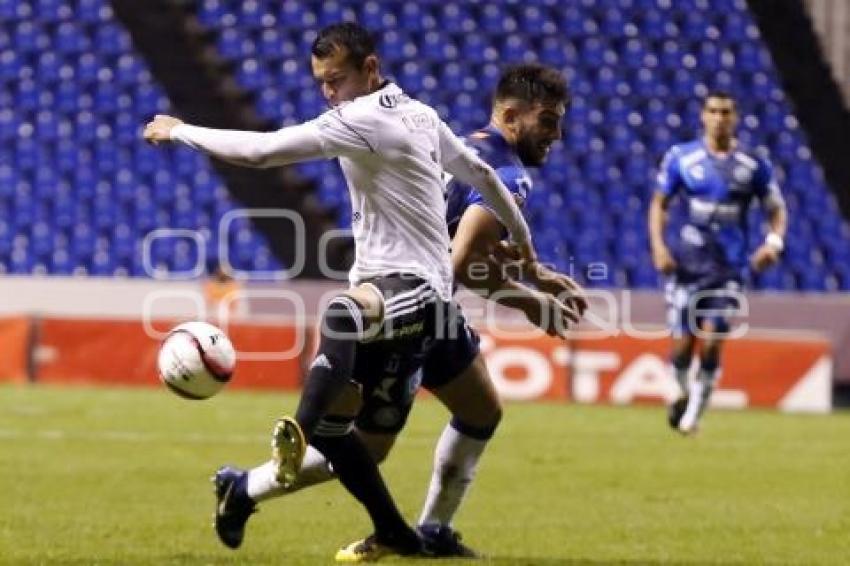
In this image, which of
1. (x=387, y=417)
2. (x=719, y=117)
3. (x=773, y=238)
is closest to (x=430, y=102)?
(x=719, y=117)

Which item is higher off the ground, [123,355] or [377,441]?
[377,441]

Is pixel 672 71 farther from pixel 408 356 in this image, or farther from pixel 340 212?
pixel 408 356

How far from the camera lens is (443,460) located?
707 cm

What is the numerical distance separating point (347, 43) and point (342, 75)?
0.11m

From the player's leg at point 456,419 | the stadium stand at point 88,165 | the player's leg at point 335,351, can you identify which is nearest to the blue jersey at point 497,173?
the player's leg at point 456,419

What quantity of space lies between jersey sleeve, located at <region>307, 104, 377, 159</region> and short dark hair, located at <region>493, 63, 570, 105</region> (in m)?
0.90

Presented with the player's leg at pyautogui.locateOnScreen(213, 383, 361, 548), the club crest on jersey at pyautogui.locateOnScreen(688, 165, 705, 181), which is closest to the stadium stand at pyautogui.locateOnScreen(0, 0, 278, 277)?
the club crest on jersey at pyautogui.locateOnScreen(688, 165, 705, 181)

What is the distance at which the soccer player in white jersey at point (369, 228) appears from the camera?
20.1 feet

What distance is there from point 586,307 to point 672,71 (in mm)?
16792

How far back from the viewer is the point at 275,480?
6.09m

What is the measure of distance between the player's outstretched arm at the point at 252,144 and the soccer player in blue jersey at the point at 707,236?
7959 mm

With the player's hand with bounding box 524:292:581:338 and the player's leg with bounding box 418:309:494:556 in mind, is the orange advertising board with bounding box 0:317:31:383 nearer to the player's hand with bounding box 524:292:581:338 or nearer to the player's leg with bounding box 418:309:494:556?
the player's leg with bounding box 418:309:494:556

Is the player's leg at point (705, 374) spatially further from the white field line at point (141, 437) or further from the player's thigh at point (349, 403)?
the player's thigh at point (349, 403)

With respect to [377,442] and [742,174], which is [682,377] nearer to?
[742,174]
